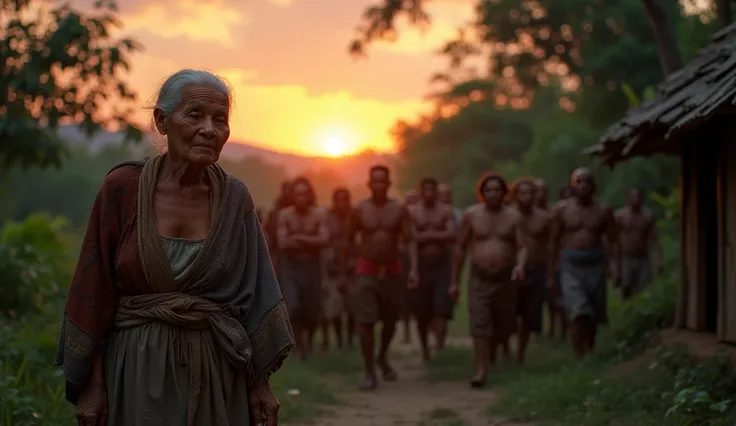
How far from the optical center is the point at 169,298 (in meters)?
4.13

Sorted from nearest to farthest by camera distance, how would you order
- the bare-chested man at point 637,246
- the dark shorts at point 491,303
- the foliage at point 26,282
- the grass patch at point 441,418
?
the grass patch at point 441,418
the foliage at point 26,282
the dark shorts at point 491,303
the bare-chested man at point 637,246

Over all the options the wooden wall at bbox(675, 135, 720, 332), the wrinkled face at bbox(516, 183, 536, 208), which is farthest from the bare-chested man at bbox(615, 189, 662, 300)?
the wooden wall at bbox(675, 135, 720, 332)

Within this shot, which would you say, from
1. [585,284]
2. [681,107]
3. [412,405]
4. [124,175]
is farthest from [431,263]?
[124,175]

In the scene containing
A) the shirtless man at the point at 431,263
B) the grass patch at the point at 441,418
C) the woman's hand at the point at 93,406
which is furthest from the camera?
the shirtless man at the point at 431,263

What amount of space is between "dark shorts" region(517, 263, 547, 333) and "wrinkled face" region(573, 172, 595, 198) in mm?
1534

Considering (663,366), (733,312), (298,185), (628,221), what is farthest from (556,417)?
(628,221)

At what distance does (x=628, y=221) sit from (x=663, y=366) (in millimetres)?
8151

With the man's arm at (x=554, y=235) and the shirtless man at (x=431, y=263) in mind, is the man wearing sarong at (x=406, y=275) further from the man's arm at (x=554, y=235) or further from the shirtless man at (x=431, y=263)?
the man's arm at (x=554, y=235)

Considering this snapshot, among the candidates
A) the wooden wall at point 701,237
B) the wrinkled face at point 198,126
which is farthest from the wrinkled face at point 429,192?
the wrinkled face at point 198,126

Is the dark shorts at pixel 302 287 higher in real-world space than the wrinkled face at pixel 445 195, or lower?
lower

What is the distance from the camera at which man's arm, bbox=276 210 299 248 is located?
14094 mm

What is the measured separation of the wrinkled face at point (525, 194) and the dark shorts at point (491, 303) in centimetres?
248

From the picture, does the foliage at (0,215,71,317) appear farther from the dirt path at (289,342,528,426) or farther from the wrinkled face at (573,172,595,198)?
the wrinkled face at (573,172,595,198)

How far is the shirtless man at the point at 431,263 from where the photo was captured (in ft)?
46.8
